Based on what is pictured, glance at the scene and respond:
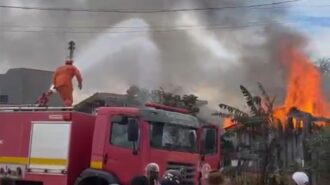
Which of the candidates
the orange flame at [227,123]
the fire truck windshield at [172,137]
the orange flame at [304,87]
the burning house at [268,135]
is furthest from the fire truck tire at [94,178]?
the orange flame at [304,87]

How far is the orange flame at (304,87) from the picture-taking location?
64.5 ft

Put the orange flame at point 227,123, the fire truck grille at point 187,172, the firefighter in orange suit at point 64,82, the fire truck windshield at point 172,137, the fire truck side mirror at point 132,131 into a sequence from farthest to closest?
1. the orange flame at point 227,123
2. the firefighter in orange suit at point 64,82
3. the fire truck grille at point 187,172
4. the fire truck windshield at point 172,137
5. the fire truck side mirror at point 132,131

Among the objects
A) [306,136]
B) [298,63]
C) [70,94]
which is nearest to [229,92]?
[298,63]

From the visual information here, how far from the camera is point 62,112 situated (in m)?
10.7

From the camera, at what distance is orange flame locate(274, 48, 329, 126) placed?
19.7 m

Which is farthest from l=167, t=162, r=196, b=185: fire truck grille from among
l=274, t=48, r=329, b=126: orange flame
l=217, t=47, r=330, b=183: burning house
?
l=274, t=48, r=329, b=126: orange flame

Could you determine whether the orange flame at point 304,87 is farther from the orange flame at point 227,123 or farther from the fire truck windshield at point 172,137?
the fire truck windshield at point 172,137

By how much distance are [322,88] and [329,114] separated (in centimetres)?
142

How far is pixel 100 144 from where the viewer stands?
33.0 feet

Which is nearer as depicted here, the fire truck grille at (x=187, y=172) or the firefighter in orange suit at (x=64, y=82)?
the fire truck grille at (x=187, y=172)

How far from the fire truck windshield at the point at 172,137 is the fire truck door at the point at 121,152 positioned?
0.36 metres

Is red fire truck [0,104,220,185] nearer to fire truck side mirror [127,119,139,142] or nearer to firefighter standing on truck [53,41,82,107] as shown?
fire truck side mirror [127,119,139,142]

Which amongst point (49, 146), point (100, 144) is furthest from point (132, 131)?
point (49, 146)

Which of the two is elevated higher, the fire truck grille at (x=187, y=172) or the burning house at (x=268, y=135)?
the burning house at (x=268, y=135)
